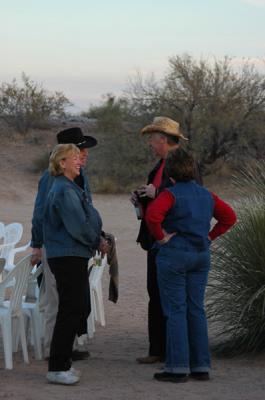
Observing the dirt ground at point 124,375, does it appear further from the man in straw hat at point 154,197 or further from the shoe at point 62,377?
the man in straw hat at point 154,197

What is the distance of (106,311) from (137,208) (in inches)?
129

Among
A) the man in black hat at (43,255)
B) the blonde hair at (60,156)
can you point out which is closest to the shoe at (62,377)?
the man in black hat at (43,255)

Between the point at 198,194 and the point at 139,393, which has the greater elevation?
the point at 198,194

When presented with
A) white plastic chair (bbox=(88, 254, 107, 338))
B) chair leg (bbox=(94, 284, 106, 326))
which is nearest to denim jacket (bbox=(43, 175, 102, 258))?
white plastic chair (bbox=(88, 254, 107, 338))

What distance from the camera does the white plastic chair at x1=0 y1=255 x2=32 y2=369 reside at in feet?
21.9

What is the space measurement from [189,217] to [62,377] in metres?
1.33

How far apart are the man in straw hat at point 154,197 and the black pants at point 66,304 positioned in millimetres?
809

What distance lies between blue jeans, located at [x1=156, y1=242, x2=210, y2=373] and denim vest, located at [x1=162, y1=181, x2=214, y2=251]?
0.21 feet

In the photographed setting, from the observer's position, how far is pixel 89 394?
5879mm

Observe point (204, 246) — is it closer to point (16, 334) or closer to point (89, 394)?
point (89, 394)

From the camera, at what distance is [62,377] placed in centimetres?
609

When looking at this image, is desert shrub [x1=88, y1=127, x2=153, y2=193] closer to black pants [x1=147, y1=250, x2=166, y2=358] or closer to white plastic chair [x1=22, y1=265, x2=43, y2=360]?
white plastic chair [x1=22, y1=265, x2=43, y2=360]

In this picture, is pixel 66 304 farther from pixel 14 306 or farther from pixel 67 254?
pixel 14 306

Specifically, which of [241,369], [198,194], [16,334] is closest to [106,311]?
[16,334]
